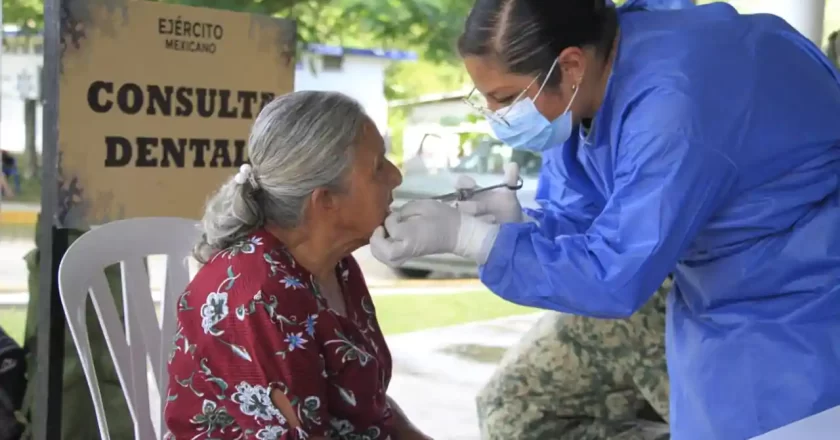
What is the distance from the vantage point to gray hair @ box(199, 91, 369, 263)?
149 centimetres

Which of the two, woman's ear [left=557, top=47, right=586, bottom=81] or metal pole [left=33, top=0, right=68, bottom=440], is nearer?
woman's ear [left=557, top=47, right=586, bottom=81]

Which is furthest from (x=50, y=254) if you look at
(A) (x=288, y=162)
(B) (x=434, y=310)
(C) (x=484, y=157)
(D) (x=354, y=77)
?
(B) (x=434, y=310)

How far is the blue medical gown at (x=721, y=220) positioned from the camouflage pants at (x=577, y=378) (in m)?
0.61

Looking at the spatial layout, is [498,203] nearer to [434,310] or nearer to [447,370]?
[447,370]

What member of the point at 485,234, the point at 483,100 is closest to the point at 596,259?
the point at 485,234

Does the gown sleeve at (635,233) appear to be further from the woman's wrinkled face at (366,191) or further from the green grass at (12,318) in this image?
the green grass at (12,318)

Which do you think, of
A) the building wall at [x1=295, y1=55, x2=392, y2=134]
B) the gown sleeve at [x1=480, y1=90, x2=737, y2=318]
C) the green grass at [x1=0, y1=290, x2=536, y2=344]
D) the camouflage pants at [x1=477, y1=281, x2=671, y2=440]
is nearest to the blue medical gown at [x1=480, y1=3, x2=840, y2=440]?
the gown sleeve at [x1=480, y1=90, x2=737, y2=318]

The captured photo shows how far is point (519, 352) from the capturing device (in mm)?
2227

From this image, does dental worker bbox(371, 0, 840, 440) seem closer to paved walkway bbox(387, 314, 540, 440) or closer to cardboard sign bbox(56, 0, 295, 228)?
cardboard sign bbox(56, 0, 295, 228)

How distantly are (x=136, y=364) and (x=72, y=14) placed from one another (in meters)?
0.76

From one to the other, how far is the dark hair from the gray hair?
0.88ft

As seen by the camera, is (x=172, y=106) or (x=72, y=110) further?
(x=172, y=106)

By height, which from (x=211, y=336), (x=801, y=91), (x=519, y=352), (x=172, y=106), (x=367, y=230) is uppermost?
(x=801, y=91)

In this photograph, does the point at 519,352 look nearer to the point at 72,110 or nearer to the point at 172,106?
the point at 172,106
